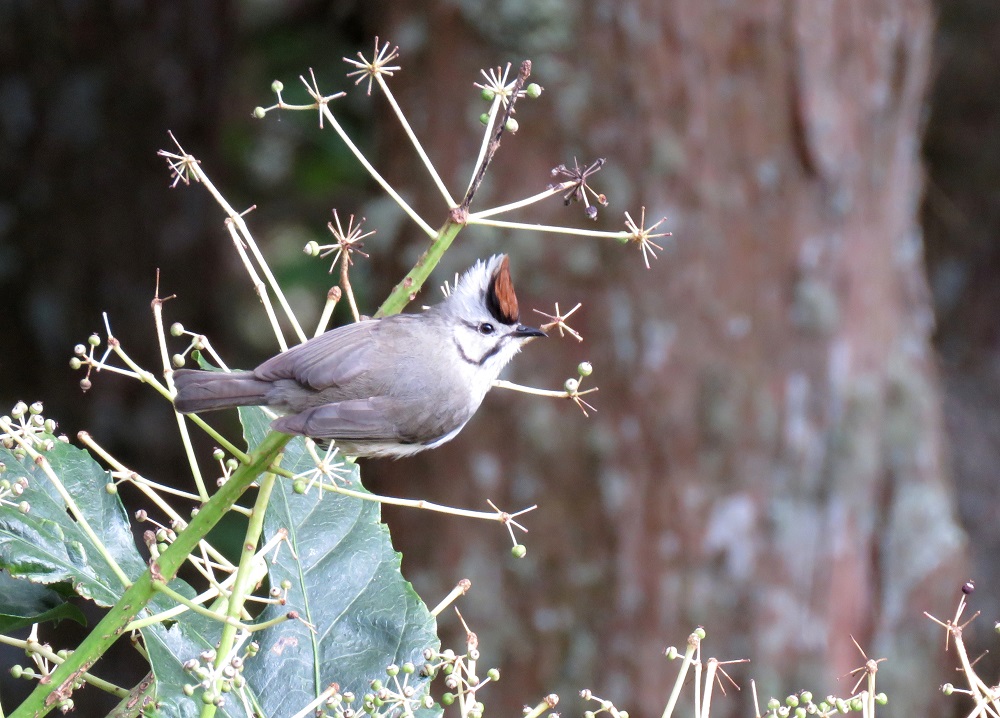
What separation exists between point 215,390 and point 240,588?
20.9 inches

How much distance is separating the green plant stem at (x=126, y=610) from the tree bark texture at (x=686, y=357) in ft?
9.93

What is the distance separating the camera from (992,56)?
6148 mm

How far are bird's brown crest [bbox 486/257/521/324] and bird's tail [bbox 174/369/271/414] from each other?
0.50m

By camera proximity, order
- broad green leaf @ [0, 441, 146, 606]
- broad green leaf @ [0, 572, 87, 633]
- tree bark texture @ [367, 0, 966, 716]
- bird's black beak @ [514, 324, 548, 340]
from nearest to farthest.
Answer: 1. broad green leaf @ [0, 441, 146, 606]
2. broad green leaf @ [0, 572, 87, 633]
3. bird's black beak @ [514, 324, 548, 340]
4. tree bark texture @ [367, 0, 966, 716]

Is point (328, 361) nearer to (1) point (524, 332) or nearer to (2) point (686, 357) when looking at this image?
(1) point (524, 332)

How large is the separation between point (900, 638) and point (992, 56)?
349cm

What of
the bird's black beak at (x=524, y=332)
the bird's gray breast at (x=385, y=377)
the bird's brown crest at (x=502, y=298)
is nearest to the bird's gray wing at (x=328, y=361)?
the bird's gray breast at (x=385, y=377)

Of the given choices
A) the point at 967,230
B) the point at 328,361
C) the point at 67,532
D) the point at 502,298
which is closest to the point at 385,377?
the point at 328,361

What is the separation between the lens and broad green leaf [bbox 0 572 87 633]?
5.32ft

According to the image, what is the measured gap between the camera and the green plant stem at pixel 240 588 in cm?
127

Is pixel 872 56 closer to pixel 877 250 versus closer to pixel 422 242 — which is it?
pixel 877 250

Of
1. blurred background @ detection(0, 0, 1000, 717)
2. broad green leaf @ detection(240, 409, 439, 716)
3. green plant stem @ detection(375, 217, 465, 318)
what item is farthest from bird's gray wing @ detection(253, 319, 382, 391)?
blurred background @ detection(0, 0, 1000, 717)

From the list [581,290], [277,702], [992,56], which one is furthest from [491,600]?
[992,56]

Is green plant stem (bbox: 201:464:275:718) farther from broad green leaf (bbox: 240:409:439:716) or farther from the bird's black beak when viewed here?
the bird's black beak
